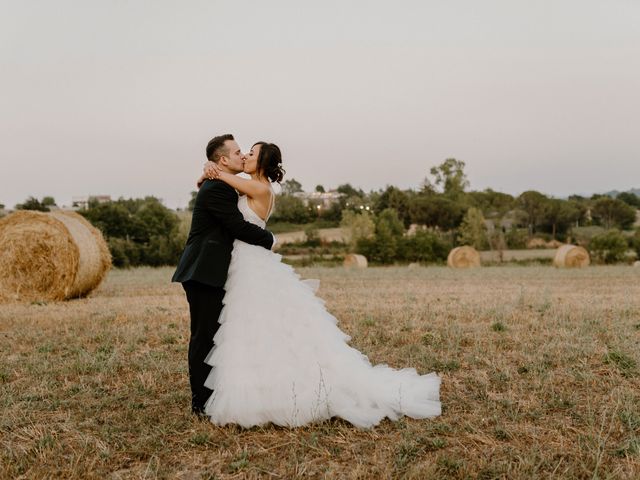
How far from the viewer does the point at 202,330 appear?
17.1 feet

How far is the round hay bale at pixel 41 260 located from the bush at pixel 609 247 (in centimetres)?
2995

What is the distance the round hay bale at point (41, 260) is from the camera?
44.5 ft

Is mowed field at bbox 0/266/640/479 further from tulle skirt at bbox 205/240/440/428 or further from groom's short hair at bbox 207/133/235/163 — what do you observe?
groom's short hair at bbox 207/133/235/163

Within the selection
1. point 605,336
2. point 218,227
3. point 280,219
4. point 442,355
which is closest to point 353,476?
point 218,227

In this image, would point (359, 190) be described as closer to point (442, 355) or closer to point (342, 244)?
point (342, 244)

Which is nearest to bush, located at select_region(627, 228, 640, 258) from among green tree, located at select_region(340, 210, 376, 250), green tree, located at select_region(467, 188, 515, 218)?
green tree, located at select_region(340, 210, 376, 250)

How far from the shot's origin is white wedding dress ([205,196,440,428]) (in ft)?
15.8

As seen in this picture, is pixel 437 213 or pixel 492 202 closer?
pixel 437 213

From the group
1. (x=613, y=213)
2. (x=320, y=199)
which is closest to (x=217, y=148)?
(x=613, y=213)

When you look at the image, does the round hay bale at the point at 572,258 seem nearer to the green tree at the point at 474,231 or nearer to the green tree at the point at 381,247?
the green tree at the point at 381,247

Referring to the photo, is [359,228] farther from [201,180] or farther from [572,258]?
[201,180]

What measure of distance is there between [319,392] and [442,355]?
8.44ft

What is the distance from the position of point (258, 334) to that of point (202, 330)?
21.6 inches

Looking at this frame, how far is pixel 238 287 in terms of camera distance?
5.12 meters
